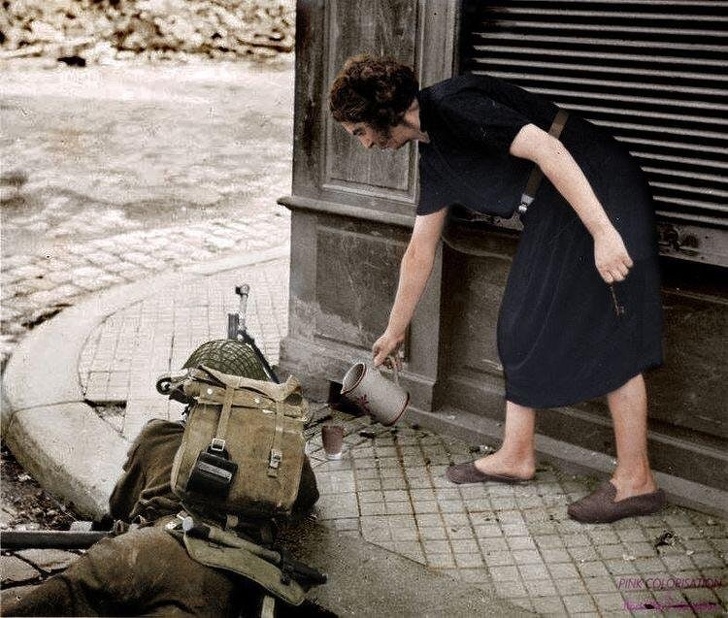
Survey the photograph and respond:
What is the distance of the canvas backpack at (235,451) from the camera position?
312 centimetres

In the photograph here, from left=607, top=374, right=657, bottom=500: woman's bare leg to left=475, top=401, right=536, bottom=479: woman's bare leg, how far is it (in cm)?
37

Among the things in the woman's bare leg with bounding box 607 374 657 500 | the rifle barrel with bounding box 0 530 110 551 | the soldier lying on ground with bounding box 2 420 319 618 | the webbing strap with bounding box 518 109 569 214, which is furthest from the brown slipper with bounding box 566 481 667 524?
the rifle barrel with bounding box 0 530 110 551

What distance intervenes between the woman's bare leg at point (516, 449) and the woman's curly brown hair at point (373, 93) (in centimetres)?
135

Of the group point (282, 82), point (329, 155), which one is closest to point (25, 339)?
point (329, 155)

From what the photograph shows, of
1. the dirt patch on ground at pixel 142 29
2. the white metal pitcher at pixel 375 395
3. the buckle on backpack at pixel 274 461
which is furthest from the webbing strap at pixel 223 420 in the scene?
the dirt patch on ground at pixel 142 29

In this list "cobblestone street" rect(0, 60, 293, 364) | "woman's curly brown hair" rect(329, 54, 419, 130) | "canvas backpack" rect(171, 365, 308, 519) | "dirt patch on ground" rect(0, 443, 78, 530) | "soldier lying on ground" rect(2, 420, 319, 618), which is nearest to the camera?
"soldier lying on ground" rect(2, 420, 319, 618)

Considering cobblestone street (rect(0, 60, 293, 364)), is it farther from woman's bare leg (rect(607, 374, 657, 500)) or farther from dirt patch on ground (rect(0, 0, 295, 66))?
woman's bare leg (rect(607, 374, 657, 500))

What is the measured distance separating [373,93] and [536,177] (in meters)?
0.72

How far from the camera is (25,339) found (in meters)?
6.04

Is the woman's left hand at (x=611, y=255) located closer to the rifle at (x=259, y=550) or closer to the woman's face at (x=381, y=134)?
the woman's face at (x=381, y=134)

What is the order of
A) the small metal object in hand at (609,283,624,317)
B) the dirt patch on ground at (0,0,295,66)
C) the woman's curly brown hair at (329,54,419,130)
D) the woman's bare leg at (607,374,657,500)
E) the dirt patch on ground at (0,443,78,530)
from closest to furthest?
the woman's curly brown hair at (329,54,419,130), the small metal object in hand at (609,283,624,317), the woman's bare leg at (607,374,657,500), the dirt patch on ground at (0,443,78,530), the dirt patch on ground at (0,0,295,66)

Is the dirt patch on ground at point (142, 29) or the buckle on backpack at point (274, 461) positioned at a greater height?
the buckle on backpack at point (274, 461)

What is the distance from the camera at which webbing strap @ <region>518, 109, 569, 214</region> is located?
3.69 meters

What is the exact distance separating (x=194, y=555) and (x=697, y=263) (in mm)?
2320
